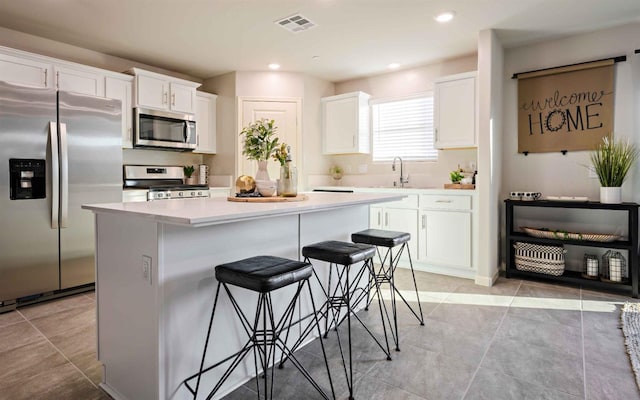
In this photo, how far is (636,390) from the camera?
1783 mm

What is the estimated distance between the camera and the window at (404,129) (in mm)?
4707

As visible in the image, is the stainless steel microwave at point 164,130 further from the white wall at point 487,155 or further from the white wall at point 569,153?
the white wall at point 569,153

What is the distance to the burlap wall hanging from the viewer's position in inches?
141

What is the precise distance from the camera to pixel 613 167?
3.28m

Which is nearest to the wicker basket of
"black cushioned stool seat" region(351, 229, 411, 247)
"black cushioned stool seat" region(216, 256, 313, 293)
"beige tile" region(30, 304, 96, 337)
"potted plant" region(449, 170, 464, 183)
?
"potted plant" region(449, 170, 464, 183)

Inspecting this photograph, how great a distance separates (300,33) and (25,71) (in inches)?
104

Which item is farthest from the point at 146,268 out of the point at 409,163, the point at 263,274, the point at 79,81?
the point at 409,163

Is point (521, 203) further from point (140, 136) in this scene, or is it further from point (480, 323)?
point (140, 136)

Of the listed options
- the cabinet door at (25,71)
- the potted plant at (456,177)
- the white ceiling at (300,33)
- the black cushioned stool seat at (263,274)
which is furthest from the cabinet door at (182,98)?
the black cushioned stool seat at (263,274)

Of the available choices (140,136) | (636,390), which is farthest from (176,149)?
(636,390)

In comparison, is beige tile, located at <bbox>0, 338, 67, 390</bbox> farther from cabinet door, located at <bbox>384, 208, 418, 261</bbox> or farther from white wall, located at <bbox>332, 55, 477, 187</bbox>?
white wall, located at <bbox>332, 55, 477, 187</bbox>

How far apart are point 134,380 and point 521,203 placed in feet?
12.1

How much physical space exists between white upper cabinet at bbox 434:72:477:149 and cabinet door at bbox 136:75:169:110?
3.32m

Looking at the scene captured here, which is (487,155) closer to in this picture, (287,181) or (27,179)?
(287,181)
